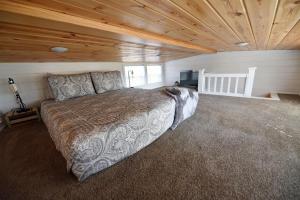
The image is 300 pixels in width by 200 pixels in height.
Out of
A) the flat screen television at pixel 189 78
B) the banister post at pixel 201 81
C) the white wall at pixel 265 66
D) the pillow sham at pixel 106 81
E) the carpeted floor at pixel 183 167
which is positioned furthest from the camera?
the flat screen television at pixel 189 78

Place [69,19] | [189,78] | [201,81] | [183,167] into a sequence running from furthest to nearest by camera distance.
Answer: [189,78], [201,81], [183,167], [69,19]

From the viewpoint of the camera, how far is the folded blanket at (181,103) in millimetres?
2139

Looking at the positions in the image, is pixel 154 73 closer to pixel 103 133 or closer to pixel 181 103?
pixel 181 103

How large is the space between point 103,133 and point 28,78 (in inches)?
96.9

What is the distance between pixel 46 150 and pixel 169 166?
1.63m

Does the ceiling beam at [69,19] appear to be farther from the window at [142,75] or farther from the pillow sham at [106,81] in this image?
the window at [142,75]

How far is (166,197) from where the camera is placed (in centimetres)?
105

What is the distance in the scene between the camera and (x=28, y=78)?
2.52m

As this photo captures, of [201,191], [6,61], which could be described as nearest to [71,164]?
[201,191]

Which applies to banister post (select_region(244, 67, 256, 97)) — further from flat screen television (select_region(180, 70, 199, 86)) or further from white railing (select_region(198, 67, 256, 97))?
flat screen television (select_region(180, 70, 199, 86))

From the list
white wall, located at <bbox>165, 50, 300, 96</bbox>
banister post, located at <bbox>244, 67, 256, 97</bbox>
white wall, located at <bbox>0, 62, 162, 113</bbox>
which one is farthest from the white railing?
white wall, located at <bbox>0, 62, 162, 113</bbox>

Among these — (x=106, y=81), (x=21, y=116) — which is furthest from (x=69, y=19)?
(x=21, y=116)

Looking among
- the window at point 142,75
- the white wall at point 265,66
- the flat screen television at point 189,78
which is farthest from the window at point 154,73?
the white wall at point 265,66

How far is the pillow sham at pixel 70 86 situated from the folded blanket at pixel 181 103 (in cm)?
167
